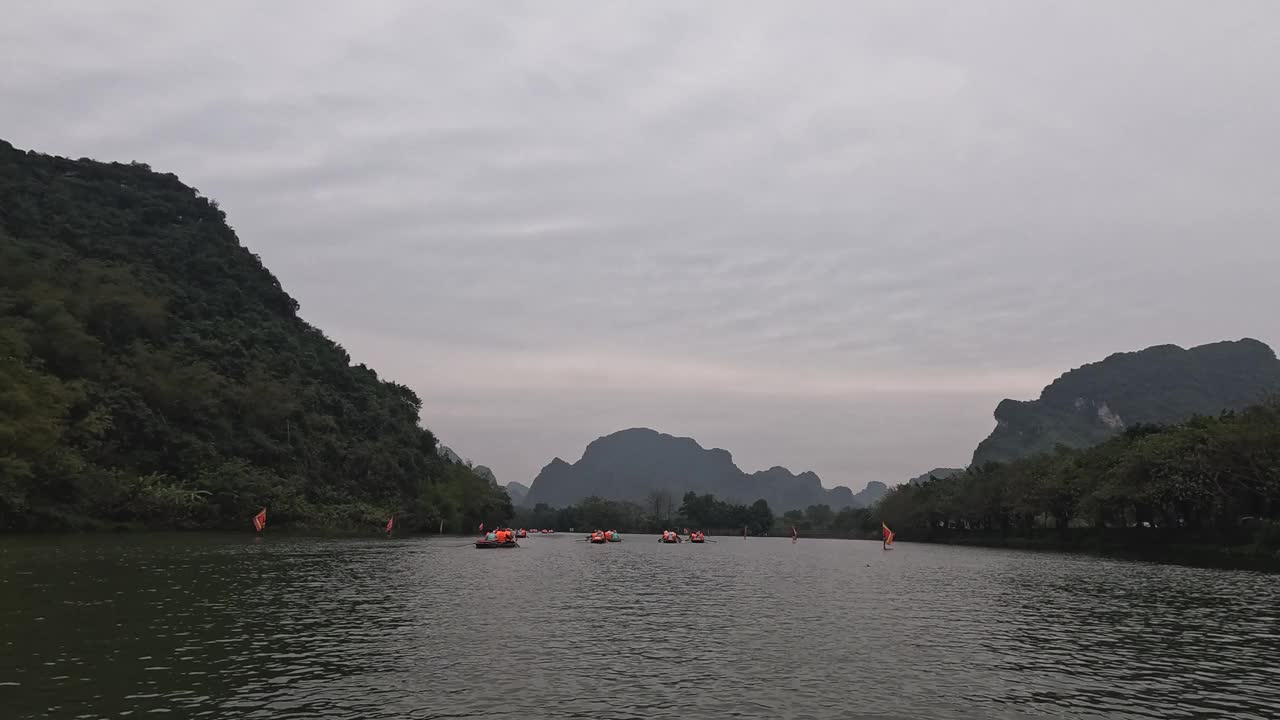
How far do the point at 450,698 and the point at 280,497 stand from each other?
4520 inches

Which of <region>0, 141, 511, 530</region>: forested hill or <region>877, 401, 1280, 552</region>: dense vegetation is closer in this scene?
<region>877, 401, 1280, 552</region>: dense vegetation

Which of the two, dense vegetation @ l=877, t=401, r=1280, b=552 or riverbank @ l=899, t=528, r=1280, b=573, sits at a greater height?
dense vegetation @ l=877, t=401, r=1280, b=552

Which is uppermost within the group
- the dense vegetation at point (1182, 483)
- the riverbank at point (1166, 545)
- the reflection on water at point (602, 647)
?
the dense vegetation at point (1182, 483)

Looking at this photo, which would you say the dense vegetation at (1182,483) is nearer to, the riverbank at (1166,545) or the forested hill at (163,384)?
the riverbank at (1166,545)

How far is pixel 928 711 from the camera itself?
70.0 ft

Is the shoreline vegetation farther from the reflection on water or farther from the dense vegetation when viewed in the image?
the reflection on water

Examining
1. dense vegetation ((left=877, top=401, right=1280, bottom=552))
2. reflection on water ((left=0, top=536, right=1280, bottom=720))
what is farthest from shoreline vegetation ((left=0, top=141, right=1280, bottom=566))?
reflection on water ((left=0, top=536, right=1280, bottom=720))

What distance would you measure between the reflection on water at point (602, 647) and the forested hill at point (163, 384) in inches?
1630

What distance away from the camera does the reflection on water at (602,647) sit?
70.1ft

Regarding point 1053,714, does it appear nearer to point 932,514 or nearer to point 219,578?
point 219,578

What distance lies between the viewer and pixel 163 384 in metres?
122

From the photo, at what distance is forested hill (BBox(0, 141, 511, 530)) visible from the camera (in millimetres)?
93250

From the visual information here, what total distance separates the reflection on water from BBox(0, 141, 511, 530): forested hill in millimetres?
41396

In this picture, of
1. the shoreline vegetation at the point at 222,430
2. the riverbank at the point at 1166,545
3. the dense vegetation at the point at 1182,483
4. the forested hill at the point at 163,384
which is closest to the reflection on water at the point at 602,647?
the riverbank at the point at 1166,545
